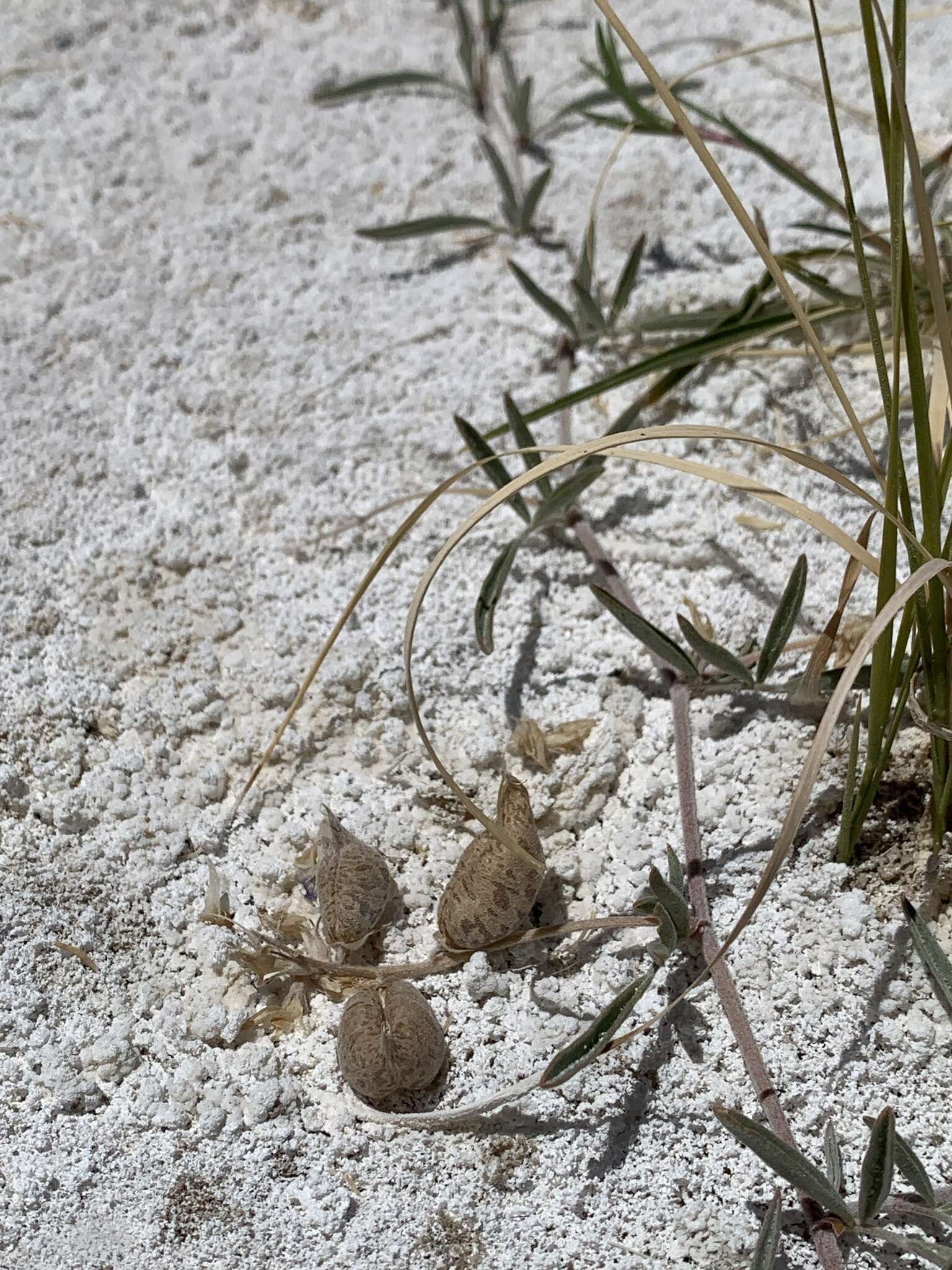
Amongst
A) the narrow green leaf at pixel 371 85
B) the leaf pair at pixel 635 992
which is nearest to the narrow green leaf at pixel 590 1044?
the leaf pair at pixel 635 992

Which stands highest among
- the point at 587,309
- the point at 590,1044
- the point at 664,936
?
the point at 587,309

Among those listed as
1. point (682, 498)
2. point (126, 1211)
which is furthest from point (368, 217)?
point (126, 1211)

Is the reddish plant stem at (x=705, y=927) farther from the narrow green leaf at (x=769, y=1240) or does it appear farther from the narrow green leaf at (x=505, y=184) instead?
the narrow green leaf at (x=505, y=184)

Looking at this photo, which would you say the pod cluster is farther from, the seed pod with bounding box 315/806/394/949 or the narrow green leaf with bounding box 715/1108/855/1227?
the narrow green leaf with bounding box 715/1108/855/1227

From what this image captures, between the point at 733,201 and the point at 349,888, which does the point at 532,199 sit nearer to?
the point at 733,201

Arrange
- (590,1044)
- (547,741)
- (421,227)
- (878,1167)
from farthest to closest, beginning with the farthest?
(421,227)
(547,741)
(590,1044)
(878,1167)

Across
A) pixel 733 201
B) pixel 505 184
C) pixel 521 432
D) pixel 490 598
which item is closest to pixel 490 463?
pixel 521 432

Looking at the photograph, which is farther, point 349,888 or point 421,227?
point 421,227

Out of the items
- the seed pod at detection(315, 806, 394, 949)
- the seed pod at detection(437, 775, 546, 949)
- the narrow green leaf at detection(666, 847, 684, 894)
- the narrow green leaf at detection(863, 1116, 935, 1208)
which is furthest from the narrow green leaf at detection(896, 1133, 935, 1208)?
the seed pod at detection(315, 806, 394, 949)

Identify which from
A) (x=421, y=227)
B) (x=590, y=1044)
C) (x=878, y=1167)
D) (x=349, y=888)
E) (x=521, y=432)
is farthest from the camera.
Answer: (x=421, y=227)
